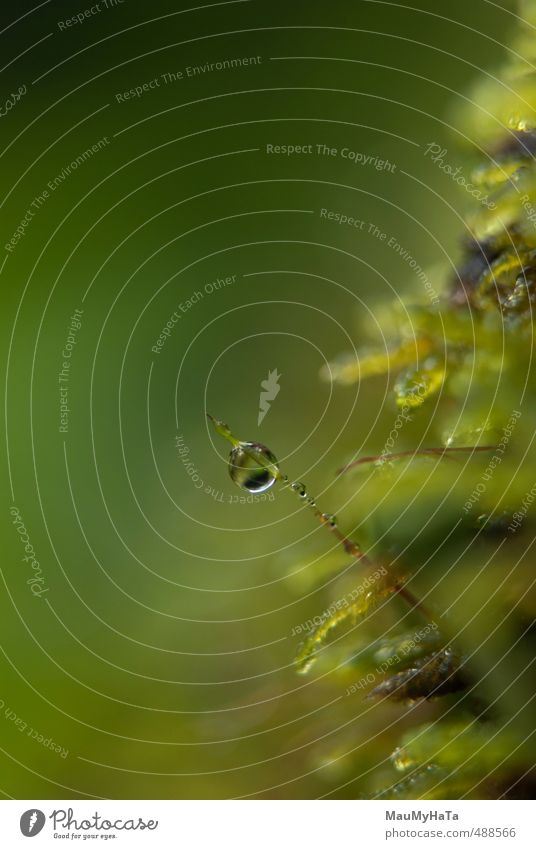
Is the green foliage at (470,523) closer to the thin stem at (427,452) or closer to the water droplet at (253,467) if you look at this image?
the thin stem at (427,452)

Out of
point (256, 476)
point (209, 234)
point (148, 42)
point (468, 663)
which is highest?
point (148, 42)

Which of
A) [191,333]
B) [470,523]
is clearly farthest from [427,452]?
[191,333]

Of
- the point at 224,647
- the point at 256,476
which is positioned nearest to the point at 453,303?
the point at 256,476

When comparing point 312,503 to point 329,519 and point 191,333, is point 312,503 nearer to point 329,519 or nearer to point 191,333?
point 329,519

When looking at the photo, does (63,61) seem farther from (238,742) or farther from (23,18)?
(238,742)

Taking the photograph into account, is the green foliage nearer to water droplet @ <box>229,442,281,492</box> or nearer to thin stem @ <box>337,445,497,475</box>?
thin stem @ <box>337,445,497,475</box>
